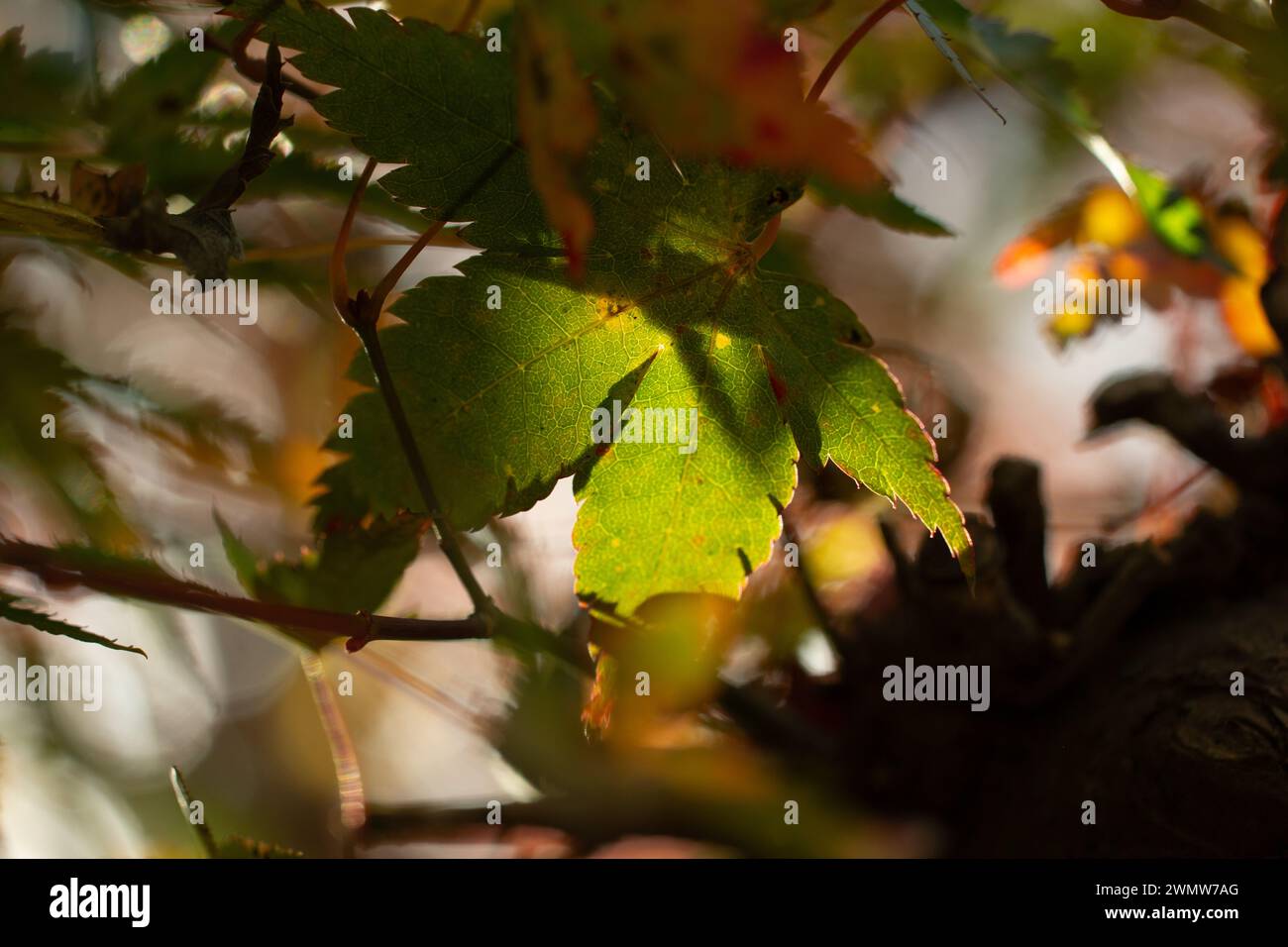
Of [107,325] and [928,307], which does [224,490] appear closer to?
[107,325]

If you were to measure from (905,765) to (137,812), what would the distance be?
2.54 feet

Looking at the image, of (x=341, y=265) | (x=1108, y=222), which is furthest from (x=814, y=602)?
(x=1108, y=222)

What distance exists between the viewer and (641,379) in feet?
1.36

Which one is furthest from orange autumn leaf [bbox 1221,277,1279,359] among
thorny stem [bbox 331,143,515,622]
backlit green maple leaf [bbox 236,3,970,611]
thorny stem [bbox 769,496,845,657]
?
thorny stem [bbox 331,143,515,622]

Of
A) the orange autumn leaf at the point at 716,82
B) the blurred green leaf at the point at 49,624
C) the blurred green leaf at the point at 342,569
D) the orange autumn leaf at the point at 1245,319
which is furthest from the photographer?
the orange autumn leaf at the point at 1245,319

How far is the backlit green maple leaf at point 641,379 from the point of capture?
39cm

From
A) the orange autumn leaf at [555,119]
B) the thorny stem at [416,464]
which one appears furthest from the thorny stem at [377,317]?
the orange autumn leaf at [555,119]

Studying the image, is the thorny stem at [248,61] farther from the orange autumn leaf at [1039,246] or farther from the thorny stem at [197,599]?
the orange autumn leaf at [1039,246]

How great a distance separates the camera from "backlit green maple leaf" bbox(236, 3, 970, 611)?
1.28 feet

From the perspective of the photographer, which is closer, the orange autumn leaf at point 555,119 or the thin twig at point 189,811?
the orange autumn leaf at point 555,119

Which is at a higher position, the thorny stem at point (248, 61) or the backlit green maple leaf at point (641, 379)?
the thorny stem at point (248, 61)

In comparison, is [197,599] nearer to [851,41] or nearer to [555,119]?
[555,119]
